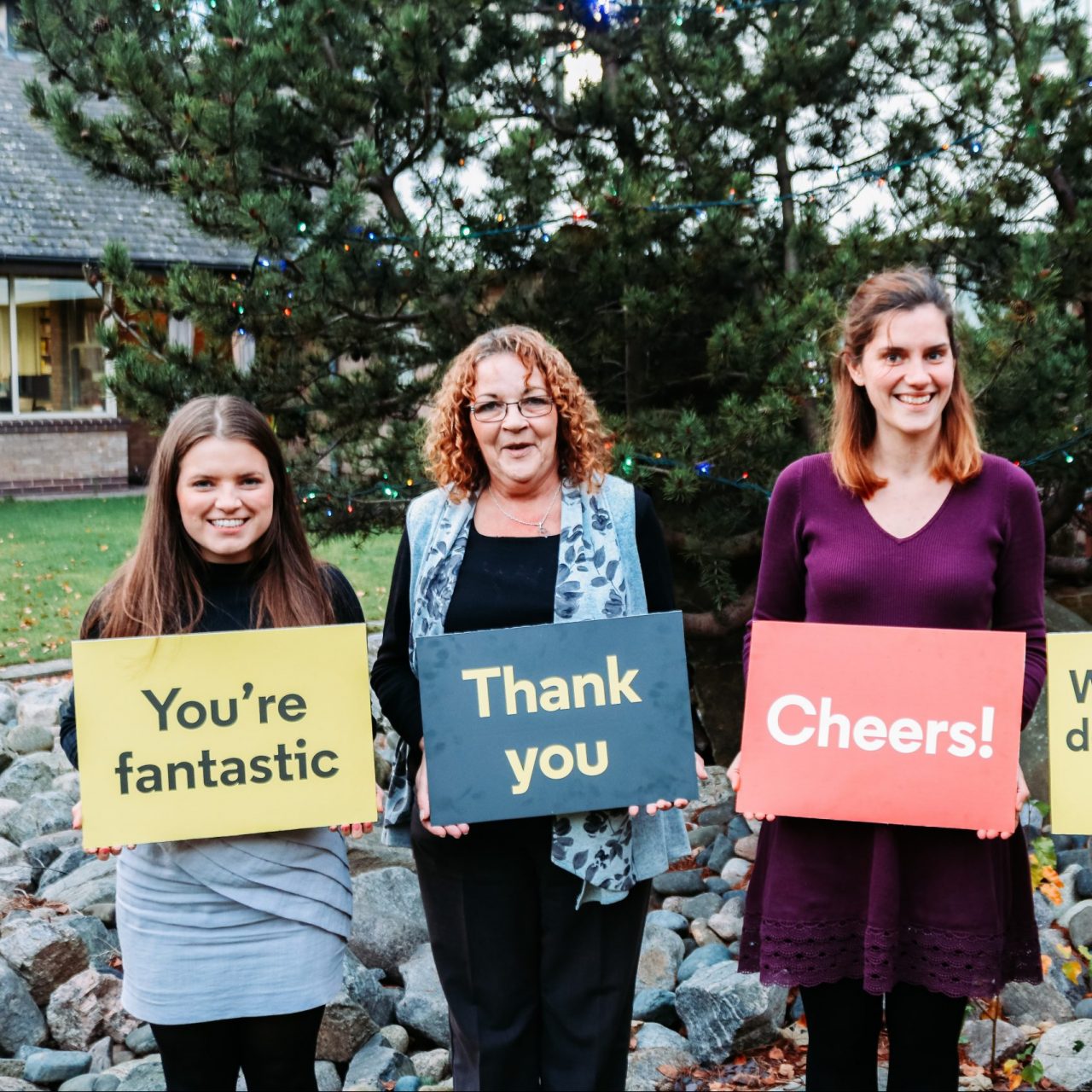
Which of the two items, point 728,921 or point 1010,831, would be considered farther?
point 728,921

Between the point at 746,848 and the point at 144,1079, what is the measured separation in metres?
2.51

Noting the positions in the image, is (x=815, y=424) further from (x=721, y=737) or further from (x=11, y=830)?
(x=11, y=830)

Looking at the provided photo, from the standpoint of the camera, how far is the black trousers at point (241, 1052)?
2.40m

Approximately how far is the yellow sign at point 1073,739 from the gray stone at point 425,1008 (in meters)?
1.94

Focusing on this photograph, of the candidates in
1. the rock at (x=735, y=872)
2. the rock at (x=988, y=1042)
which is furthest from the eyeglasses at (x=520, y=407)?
the rock at (x=735, y=872)

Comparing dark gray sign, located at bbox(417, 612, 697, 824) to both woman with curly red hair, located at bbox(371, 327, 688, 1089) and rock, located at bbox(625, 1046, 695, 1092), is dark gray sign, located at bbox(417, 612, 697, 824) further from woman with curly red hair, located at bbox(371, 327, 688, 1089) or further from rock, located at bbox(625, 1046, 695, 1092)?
rock, located at bbox(625, 1046, 695, 1092)

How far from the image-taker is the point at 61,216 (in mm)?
16250

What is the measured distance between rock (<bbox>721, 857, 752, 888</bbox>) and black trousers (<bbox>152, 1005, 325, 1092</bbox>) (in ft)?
8.42

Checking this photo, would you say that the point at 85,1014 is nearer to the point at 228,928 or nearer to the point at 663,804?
the point at 228,928

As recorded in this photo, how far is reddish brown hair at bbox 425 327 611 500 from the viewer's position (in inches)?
100

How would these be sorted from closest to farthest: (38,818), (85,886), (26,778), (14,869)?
1. (85,886)
2. (14,869)
3. (38,818)
4. (26,778)

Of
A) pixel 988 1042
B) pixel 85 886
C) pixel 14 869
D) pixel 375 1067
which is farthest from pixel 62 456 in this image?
pixel 988 1042

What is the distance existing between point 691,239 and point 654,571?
2.62 metres

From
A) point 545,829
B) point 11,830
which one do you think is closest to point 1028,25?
point 545,829
